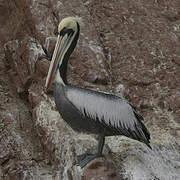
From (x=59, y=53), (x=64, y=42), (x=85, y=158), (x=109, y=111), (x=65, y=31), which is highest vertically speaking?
(x=65, y=31)

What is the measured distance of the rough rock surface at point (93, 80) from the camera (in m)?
4.85

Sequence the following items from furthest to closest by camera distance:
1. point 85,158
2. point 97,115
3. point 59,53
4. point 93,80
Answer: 1. point 93,80
2. point 59,53
3. point 85,158
4. point 97,115

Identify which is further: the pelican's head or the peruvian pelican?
the pelican's head

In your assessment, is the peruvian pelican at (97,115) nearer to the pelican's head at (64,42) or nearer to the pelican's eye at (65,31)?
the pelican's head at (64,42)

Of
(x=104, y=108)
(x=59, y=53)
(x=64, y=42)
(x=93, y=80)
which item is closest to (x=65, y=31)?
(x=64, y=42)

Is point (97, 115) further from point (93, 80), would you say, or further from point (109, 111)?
point (93, 80)

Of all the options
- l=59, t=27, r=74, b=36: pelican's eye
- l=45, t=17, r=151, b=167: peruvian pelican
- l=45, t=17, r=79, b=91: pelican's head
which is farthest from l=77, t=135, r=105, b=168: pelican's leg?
l=59, t=27, r=74, b=36: pelican's eye

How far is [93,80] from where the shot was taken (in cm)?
609

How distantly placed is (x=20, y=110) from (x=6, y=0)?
9.68ft

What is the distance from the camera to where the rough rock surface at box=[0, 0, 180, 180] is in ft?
15.9

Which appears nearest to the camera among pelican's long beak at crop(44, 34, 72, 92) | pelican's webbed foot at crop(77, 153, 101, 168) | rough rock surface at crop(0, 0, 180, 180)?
pelican's webbed foot at crop(77, 153, 101, 168)

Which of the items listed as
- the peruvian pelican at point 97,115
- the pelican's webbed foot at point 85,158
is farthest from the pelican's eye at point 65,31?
→ the pelican's webbed foot at point 85,158

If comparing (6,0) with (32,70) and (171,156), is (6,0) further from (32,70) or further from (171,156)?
(171,156)

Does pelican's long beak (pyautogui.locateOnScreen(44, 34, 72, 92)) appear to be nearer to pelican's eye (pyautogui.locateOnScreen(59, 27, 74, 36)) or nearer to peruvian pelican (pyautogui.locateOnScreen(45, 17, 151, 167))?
pelican's eye (pyautogui.locateOnScreen(59, 27, 74, 36))
